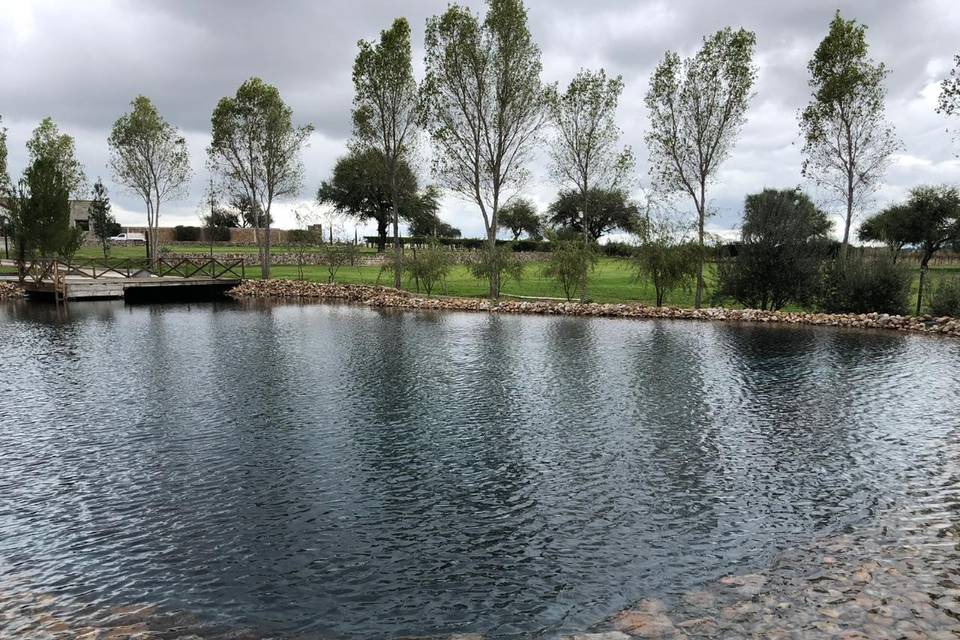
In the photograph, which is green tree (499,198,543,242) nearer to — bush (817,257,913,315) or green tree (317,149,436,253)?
green tree (317,149,436,253)

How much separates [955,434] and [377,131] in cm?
3710

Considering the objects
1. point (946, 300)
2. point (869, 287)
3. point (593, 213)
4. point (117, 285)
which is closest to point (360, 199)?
point (593, 213)

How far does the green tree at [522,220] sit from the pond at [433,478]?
3880 inches

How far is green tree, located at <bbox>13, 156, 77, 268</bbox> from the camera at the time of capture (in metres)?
50.3

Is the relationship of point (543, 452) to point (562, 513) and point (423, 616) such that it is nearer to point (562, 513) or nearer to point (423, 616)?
point (562, 513)

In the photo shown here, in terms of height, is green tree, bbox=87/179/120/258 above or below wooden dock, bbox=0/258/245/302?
above

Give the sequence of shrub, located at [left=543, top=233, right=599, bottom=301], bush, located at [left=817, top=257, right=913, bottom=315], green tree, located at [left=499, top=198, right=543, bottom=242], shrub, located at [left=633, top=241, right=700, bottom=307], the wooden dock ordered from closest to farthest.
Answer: bush, located at [left=817, top=257, right=913, bottom=315] → shrub, located at [left=633, top=241, right=700, bottom=307] → shrub, located at [left=543, top=233, right=599, bottom=301] → the wooden dock → green tree, located at [left=499, top=198, right=543, bottom=242]

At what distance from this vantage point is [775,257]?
31.1 meters

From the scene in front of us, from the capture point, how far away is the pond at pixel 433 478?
6.49m

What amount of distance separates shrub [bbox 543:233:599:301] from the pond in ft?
54.4

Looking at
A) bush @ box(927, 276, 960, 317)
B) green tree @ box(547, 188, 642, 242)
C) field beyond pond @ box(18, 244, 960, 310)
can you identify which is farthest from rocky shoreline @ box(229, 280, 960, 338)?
green tree @ box(547, 188, 642, 242)

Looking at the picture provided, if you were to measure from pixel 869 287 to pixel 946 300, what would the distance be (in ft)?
9.41

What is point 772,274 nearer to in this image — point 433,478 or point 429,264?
point 429,264

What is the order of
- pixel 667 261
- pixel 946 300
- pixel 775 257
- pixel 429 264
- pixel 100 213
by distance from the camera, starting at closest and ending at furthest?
pixel 946 300 → pixel 775 257 → pixel 667 261 → pixel 429 264 → pixel 100 213
